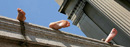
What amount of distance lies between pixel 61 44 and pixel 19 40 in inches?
52.1

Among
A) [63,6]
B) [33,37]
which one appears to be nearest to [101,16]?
[63,6]

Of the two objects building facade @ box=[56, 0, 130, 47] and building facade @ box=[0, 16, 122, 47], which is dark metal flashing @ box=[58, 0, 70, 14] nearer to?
building facade @ box=[56, 0, 130, 47]

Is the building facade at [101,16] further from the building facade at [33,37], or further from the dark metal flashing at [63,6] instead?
the building facade at [33,37]

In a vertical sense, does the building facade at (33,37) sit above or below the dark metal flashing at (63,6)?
below

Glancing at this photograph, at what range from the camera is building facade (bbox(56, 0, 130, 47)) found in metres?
9.84

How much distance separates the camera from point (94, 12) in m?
13.2

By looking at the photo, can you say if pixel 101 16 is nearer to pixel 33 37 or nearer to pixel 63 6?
pixel 63 6

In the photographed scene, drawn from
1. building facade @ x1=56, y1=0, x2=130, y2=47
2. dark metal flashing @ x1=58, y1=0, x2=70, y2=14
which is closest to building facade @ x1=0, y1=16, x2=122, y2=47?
building facade @ x1=56, y1=0, x2=130, y2=47

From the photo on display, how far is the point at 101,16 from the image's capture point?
12297 mm

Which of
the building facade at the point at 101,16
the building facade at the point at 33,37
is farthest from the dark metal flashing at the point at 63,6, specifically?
the building facade at the point at 33,37

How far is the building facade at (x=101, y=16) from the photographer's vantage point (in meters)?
9.84

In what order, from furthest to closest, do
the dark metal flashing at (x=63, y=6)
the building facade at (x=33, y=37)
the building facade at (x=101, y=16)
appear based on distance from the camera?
the dark metal flashing at (x=63, y=6)
the building facade at (x=101, y=16)
the building facade at (x=33, y=37)

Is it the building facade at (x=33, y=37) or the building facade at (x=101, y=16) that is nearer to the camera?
the building facade at (x=33, y=37)

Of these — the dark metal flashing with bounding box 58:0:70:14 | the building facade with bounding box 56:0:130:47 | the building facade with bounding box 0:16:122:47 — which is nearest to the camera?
the building facade with bounding box 0:16:122:47
